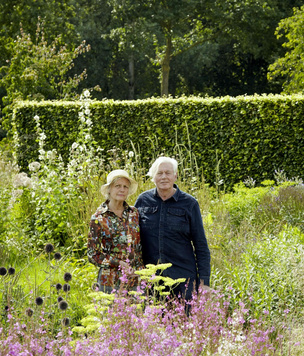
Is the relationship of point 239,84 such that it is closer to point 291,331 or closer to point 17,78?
point 17,78

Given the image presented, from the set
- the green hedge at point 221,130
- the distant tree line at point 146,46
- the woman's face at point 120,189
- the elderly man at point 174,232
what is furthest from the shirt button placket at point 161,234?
the distant tree line at point 146,46

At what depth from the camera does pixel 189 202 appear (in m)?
3.68

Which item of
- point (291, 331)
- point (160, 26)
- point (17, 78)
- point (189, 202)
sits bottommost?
point (291, 331)

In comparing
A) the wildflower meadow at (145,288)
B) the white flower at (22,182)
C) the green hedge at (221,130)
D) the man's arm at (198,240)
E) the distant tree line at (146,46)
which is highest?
the distant tree line at (146,46)

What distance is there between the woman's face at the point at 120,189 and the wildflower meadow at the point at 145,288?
0.56 metres

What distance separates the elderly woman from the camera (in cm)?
356

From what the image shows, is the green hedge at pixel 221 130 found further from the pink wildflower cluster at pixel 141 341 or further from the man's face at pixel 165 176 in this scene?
the pink wildflower cluster at pixel 141 341

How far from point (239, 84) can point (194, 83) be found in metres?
2.44

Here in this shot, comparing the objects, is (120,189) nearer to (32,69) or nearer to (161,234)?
(161,234)

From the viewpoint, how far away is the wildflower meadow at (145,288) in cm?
245

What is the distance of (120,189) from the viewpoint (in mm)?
3648

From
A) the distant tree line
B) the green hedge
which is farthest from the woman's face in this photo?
the distant tree line

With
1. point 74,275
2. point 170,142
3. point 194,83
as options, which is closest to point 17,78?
point 170,142

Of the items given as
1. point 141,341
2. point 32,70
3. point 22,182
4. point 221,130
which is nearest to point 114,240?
point 141,341
